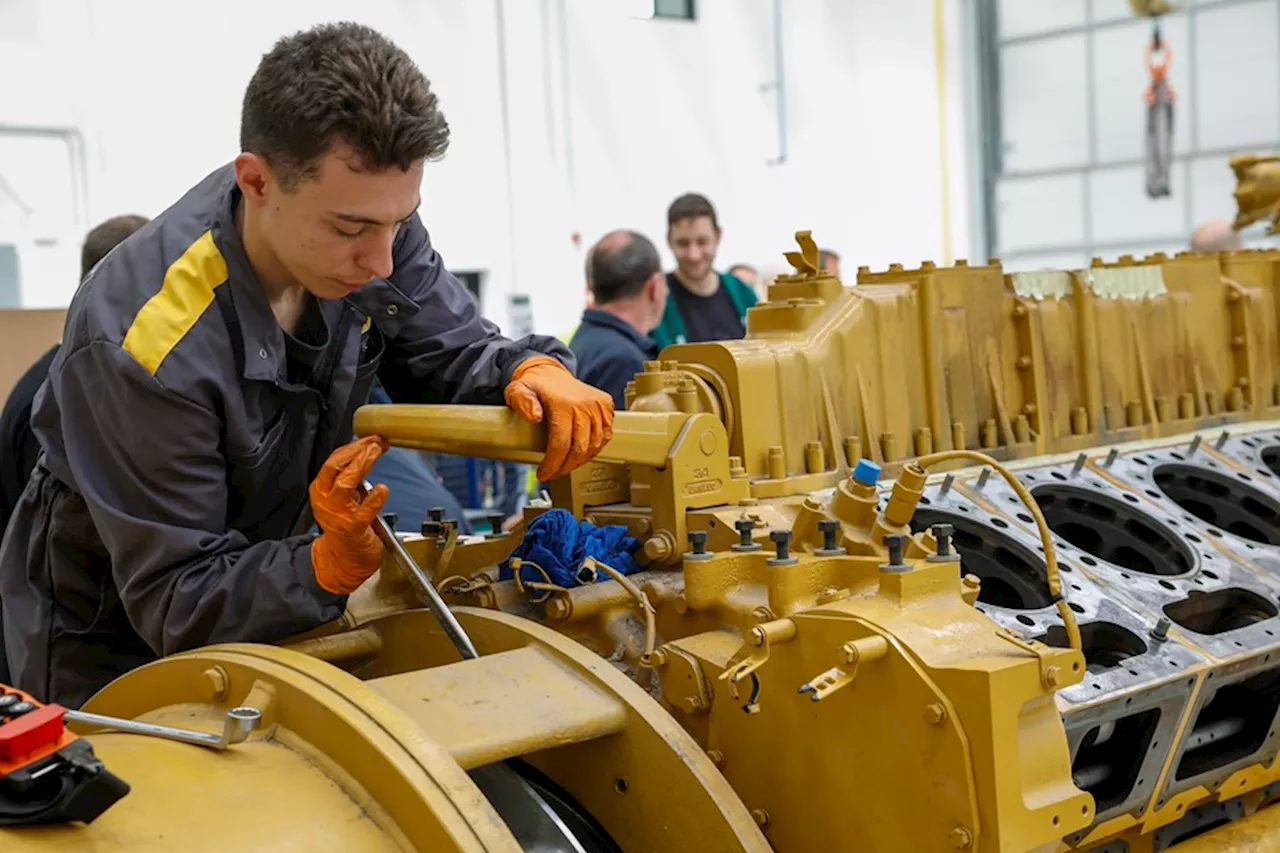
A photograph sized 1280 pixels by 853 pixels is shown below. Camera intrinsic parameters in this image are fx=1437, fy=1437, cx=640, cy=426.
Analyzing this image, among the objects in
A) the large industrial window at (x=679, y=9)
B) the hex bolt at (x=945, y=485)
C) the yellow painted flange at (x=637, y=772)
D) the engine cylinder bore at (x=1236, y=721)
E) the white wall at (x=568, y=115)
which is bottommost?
the engine cylinder bore at (x=1236, y=721)

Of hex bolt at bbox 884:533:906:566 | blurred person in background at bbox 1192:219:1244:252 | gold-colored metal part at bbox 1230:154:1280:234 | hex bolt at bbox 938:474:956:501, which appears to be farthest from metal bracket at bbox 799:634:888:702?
blurred person in background at bbox 1192:219:1244:252

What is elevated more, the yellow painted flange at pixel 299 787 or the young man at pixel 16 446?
the young man at pixel 16 446

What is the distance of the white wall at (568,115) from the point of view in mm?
5297

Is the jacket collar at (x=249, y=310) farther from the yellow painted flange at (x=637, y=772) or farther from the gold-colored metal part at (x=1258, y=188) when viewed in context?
the gold-colored metal part at (x=1258, y=188)

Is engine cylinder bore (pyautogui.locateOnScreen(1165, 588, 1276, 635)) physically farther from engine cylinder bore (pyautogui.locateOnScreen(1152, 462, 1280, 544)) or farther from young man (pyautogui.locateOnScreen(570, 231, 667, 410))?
young man (pyautogui.locateOnScreen(570, 231, 667, 410))

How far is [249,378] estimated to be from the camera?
6.23 ft

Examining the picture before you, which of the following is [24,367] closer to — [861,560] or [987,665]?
[861,560]

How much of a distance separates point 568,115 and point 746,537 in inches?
210

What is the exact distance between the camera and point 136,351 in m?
1.83

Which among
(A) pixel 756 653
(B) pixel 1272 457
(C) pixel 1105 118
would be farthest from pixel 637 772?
(C) pixel 1105 118

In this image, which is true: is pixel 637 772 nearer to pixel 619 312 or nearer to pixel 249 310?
pixel 249 310

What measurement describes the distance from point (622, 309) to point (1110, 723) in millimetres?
2367

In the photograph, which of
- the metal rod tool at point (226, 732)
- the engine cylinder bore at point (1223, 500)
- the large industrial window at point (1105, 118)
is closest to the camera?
the metal rod tool at point (226, 732)

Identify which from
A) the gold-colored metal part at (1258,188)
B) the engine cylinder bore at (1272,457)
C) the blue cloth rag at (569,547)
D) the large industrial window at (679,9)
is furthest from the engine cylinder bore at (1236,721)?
the large industrial window at (679,9)
